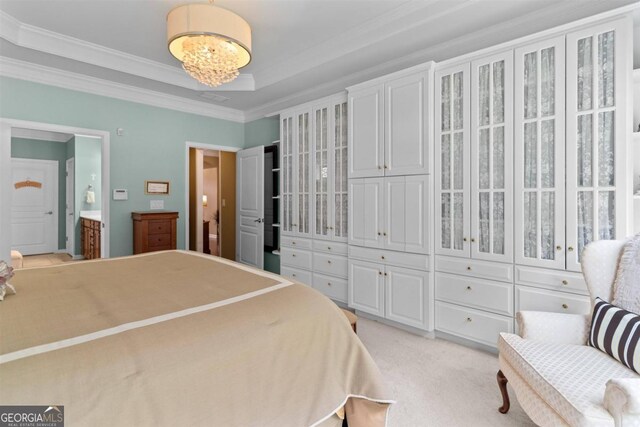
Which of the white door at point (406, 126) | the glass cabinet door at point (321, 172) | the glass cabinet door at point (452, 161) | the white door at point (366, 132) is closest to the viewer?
the glass cabinet door at point (452, 161)

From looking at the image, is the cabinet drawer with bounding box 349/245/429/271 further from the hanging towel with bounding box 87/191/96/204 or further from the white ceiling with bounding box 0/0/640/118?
the hanging towel with bounding box 87/191/96/204

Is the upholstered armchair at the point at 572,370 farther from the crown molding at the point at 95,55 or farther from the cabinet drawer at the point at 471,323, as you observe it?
the crown molding at the point at 95,55

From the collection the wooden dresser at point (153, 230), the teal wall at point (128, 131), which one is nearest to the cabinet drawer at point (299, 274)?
the wooden dresser at point (153, 230)

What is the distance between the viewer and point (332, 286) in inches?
147

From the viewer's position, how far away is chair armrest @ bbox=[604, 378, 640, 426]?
112 cm

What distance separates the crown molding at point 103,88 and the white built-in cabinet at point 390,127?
2.59 metres

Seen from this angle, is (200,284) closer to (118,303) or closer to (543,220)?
(118,303)

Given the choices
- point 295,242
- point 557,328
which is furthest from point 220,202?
point 557,328

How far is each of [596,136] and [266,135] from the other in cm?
406

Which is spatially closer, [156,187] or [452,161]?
[452,161]

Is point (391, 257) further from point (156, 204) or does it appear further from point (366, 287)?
point (156, 204)

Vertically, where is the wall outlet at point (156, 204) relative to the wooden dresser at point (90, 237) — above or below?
above

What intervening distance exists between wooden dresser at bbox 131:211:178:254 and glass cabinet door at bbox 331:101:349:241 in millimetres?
2268

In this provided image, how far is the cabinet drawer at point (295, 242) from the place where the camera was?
4.01 m
